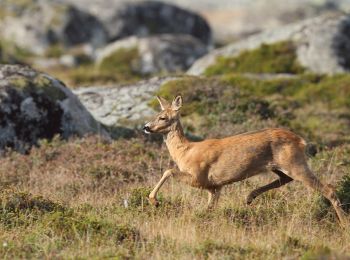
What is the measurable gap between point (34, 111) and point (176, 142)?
17.6ft

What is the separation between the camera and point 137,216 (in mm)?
10656

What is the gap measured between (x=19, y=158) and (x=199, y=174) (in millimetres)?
4788

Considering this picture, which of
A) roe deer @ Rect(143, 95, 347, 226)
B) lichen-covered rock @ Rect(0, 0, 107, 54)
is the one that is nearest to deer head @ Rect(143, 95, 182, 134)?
roe deer @ Rect(143, 95, 347, 226)

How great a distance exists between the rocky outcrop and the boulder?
32.7 ft

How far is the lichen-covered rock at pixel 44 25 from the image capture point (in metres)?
56.3

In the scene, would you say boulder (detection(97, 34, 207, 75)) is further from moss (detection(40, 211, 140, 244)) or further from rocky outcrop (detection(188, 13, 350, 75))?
moss (detection(40, 211, 140, 244))

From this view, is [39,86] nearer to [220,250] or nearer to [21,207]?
[21,207]

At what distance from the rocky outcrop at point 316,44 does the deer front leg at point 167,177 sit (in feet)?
56.8

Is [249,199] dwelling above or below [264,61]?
below

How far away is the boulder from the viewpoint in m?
39.9

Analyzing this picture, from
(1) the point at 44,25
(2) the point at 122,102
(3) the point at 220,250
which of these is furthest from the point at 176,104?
(1) the point at 44,25

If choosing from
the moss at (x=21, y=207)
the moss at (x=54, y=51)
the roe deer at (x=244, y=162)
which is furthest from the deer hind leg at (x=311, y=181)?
the moss at (x=54, y=51)

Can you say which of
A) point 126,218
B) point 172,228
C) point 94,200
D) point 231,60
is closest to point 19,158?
point 94,200

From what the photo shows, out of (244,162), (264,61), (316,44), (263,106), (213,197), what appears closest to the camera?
(244,162)
